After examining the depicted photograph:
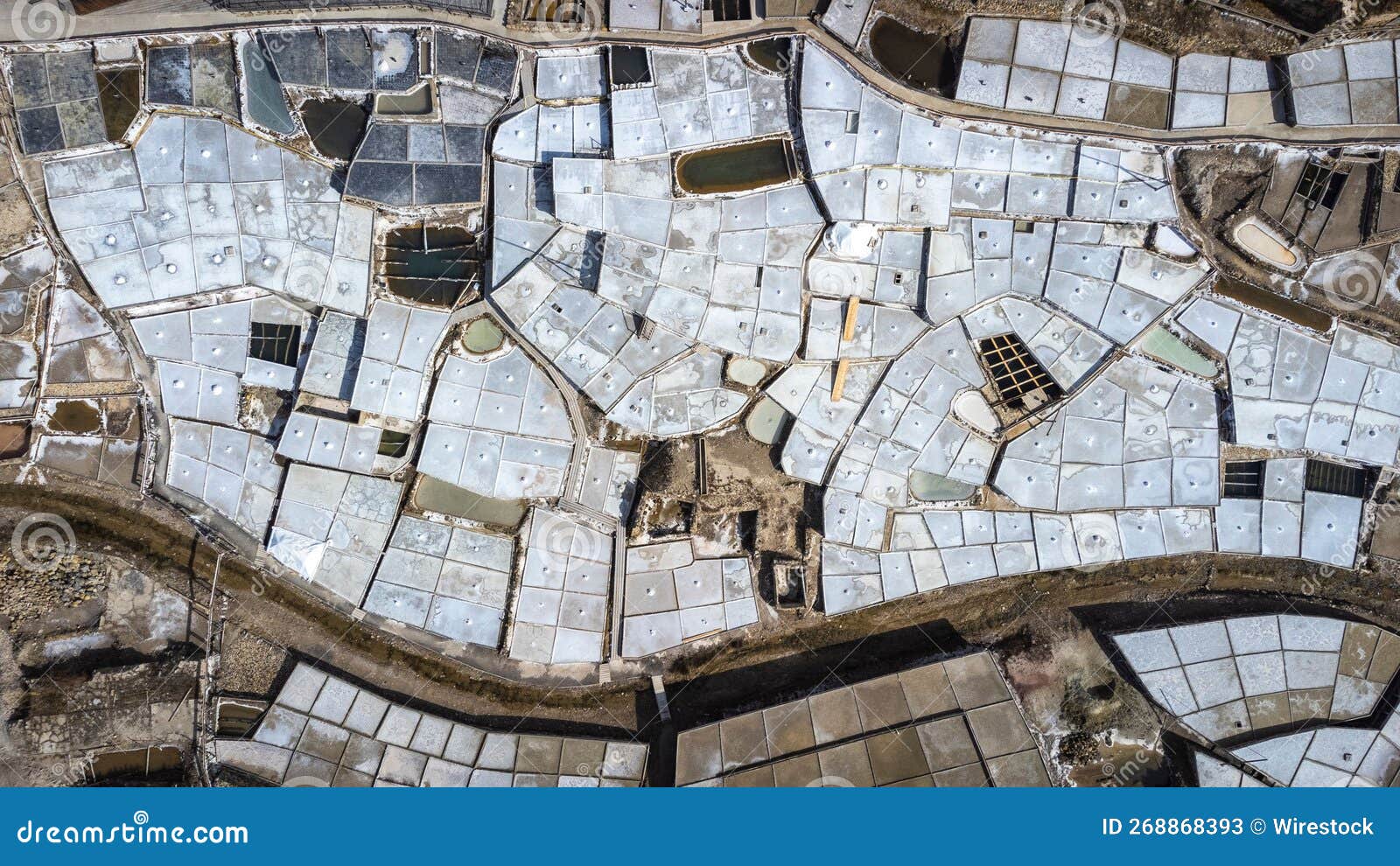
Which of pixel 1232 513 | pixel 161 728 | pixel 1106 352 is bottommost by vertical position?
pixel 161 728

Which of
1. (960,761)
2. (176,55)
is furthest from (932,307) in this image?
(176,55)

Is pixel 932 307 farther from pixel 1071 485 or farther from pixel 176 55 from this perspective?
pixel 176 55
